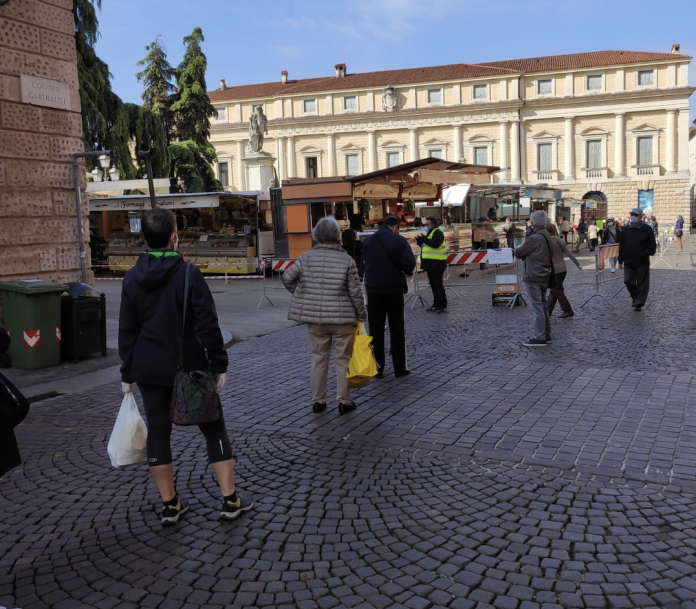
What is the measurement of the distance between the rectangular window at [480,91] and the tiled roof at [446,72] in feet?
3.04

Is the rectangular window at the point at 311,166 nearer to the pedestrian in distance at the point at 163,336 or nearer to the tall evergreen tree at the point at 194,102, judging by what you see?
the tall evergreen tree at the point at 194,102

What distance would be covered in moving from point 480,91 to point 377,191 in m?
41.6

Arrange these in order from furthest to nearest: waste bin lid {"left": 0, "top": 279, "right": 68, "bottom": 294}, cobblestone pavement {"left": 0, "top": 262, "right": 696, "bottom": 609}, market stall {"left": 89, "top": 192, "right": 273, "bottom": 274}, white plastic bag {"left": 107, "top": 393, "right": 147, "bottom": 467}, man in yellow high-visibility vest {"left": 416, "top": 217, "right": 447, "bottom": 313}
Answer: market stall {"left": 89, "top": 192, "right": 273, "bottom": 274}
man in yellow high-visibility vest {"left": 416, "top": 217, "right": 447, "bottom": 313}
waste bin lid {"left": 0, "top": 279, "right": 68, "bottom": 294}
white plastic bag {"left": 107, "top": 393, "right": 147, "bottom": 467}
cobblestone pavement {"left": 0, "top": 262, "right": 696, "bottom": 609}

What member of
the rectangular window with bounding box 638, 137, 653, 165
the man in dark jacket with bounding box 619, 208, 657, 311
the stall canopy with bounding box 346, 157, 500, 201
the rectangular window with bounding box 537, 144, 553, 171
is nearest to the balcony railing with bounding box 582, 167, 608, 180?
the rectangular window with bounding box 638, 137, 653, 165

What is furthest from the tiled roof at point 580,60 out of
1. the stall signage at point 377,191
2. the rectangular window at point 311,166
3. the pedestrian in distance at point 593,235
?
the stall signage at point 377,191

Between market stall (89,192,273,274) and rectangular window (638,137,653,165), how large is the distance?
4230 cm

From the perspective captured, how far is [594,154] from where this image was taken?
185 feet

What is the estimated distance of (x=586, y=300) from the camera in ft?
44.5

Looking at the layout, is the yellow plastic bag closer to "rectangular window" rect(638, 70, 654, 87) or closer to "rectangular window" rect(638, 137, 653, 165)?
"rectangular window" rect(638, 137, 653, 165)

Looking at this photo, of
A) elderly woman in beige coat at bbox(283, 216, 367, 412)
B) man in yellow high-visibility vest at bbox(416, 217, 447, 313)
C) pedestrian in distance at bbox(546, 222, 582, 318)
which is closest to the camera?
elderly woman in beige coat at bbox(283, 216, 367, 412)

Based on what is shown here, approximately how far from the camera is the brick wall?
8977mm

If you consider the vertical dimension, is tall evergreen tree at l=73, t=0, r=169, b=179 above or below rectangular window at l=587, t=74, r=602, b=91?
below

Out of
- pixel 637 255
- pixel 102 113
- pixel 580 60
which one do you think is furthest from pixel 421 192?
pixel 580 60

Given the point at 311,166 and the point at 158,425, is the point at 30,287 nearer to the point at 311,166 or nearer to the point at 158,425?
the point at 158,425
